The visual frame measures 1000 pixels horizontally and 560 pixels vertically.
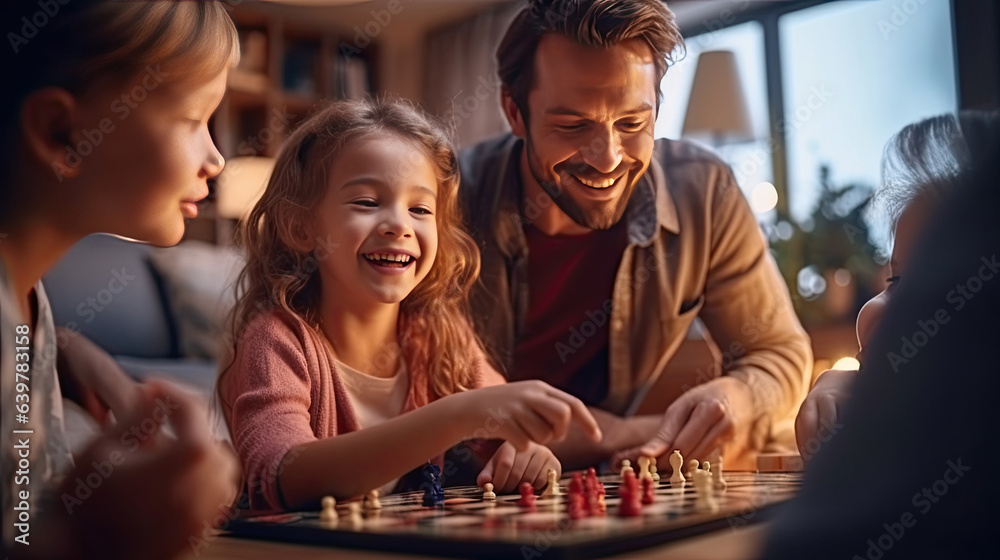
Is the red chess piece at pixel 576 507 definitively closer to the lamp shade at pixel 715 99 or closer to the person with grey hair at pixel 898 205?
the person with grey hair at pixel 898 205

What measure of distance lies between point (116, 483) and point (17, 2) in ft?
1.13

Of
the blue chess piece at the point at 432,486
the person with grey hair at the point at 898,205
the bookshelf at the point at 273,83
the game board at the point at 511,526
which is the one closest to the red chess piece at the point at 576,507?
the game board at the point at 511,526

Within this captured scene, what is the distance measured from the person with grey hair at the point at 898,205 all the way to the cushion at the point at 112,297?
63cm

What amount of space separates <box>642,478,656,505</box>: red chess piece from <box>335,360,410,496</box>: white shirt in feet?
0.72

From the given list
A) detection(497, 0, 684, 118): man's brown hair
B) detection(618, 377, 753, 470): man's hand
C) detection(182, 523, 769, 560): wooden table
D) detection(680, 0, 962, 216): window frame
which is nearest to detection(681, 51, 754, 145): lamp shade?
detection(680, 0, 962, 216): window frame

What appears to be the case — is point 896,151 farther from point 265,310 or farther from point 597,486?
point 265,310

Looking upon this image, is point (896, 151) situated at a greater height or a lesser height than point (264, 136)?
lesser

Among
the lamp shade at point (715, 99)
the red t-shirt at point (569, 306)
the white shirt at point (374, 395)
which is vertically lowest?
the white shirt at point (374, 395)

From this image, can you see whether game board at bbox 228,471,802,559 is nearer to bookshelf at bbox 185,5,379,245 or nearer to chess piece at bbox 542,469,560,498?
chess piece at bbox 542,469,560,498

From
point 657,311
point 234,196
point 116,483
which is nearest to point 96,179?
point 116,483

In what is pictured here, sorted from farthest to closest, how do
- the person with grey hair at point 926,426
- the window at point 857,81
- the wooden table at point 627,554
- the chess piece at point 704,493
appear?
1. the window at point 857,81
2. the chess piece at point 704,493
3. the wooden table at point 627,554
4. the person with grey hair at point 926,426

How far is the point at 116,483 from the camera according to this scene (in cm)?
51

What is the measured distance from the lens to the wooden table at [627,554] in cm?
56

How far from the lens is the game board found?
54 cm
